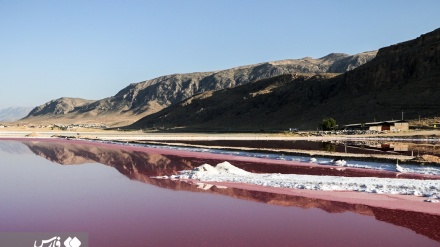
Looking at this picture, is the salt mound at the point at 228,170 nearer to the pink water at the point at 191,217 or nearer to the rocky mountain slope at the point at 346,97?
the pink water at the point at 191,217

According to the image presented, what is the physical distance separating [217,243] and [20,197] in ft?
33.9

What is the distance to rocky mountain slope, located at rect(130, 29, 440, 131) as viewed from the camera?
9750cm

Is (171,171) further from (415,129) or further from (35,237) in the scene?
(415,129)

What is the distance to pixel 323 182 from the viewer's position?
20609 millimetres

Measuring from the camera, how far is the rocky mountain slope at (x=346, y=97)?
97500 mm

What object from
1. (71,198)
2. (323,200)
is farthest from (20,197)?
(323,200)

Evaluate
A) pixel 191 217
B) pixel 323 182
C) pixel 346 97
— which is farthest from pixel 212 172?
pixel 346 97

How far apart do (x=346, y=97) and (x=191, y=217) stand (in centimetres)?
10789

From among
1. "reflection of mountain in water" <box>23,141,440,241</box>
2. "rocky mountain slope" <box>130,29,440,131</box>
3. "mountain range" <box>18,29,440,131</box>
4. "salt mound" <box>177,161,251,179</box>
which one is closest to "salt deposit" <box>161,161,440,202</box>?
"salt mound" <box>177,161,251,179</box>

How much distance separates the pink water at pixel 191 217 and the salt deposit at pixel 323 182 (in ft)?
7.53

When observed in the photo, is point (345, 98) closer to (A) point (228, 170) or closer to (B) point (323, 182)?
(A) point (228, 170)

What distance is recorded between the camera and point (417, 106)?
301ft

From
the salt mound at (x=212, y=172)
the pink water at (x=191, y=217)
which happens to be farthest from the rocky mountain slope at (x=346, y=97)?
the pink water at (x=191, y=217)

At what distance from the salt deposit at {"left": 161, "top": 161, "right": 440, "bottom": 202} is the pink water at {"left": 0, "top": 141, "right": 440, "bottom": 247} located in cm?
229
